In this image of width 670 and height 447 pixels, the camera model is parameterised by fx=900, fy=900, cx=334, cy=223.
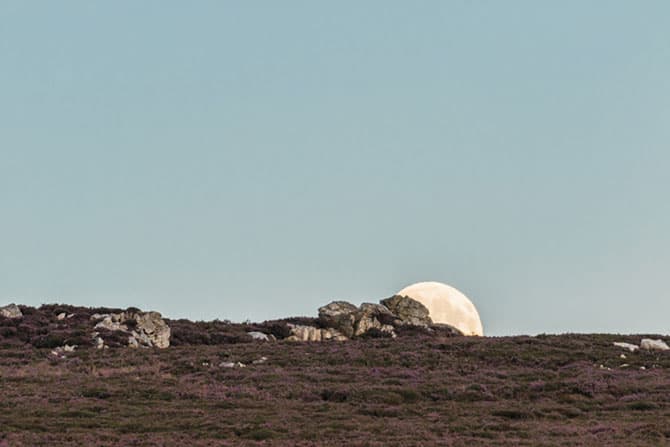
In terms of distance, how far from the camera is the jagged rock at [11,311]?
7346 cm

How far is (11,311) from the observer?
244 ft

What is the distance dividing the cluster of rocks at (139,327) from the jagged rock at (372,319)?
53.5ft

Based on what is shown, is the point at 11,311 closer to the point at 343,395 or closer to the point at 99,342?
the point at 99,342

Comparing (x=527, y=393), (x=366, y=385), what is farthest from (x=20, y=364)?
(x=527, y=393)

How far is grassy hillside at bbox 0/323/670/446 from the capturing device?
33.1 m

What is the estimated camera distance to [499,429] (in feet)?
114

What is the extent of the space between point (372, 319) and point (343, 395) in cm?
3521

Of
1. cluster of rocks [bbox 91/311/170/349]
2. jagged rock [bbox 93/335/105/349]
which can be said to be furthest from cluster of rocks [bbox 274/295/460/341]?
jagged rock [bbox 93/335/105/349]

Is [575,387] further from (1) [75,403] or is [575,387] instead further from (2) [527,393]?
(1) [75,403]

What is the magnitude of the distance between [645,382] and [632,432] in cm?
1346

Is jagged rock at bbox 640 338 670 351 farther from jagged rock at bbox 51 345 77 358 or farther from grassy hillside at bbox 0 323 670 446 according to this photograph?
jagged rock at bbox 51 345 77 358

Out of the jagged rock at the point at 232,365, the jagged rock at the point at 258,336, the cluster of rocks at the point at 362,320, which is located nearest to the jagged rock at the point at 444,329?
the cluster of rocks at the point at 362,320

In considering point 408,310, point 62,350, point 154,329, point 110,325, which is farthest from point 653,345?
point 62,350

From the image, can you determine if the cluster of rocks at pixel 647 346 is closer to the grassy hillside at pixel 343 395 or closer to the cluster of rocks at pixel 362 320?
the grassy hillside at pixel 343 395
